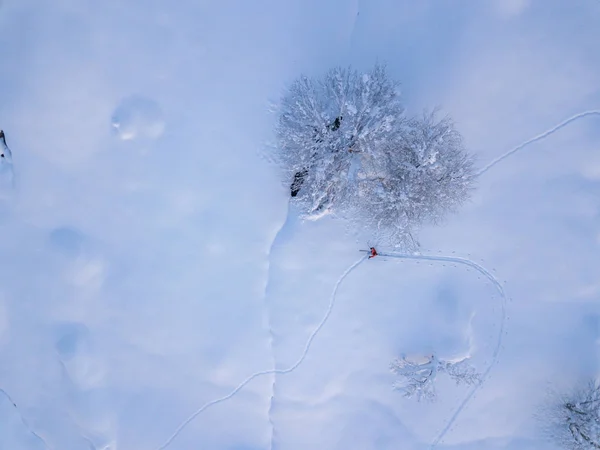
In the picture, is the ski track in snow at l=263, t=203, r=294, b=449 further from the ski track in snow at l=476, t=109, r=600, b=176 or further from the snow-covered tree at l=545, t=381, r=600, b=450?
the snow-covered tree at l=545, t=381, r=600, b=450

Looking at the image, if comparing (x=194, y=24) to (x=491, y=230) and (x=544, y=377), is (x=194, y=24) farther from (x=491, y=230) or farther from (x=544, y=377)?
(x=544, y=377)

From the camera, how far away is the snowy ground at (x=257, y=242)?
873cm

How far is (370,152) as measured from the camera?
8102 millimetres

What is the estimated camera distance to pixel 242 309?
30.1 ft

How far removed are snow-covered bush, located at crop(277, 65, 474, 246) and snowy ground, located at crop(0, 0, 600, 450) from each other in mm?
609

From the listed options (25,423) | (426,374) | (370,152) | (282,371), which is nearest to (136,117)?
(370,152)

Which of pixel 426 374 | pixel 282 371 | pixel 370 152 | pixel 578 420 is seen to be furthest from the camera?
pixel 282 371

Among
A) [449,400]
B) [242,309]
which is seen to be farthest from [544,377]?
[242,309]

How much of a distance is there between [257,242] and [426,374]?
4.65 m

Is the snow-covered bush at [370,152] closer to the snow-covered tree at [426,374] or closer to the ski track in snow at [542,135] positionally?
the ski track in snow at [542,135]

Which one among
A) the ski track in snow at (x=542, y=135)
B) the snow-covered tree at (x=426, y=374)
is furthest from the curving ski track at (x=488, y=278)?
the ski track in snow at (x=542, y=135)

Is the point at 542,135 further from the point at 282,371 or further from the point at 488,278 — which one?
the point at 282,371

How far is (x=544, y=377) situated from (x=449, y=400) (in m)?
2.13

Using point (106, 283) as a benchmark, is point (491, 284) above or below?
below
